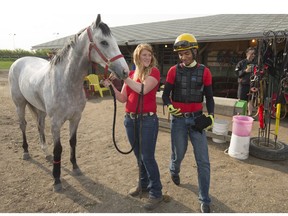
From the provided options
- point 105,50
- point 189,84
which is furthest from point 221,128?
point 105,50

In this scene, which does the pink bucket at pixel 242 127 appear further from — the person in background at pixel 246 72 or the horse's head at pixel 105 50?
the horse's head at pixel 105 50

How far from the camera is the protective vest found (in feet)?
8.21

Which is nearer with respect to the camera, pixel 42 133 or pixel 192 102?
pixel 192 102

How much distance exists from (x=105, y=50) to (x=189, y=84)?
105 cm

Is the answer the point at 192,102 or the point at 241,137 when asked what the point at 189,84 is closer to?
the point at 192,102

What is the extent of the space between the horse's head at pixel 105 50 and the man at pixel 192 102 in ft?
2.01

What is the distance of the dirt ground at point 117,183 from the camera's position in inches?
110

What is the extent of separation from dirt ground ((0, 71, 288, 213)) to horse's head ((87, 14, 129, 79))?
5.62 feet

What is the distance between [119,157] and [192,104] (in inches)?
84.7

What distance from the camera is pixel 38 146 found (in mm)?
4715

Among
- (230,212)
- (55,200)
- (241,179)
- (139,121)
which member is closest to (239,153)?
(241,179)

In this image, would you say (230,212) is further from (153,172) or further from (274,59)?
(274,59)

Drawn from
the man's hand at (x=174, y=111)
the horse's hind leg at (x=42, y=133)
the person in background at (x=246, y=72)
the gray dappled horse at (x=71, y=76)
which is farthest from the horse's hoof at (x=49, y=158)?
the person in background at (x=246, y=72)

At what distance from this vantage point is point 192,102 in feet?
8.43
